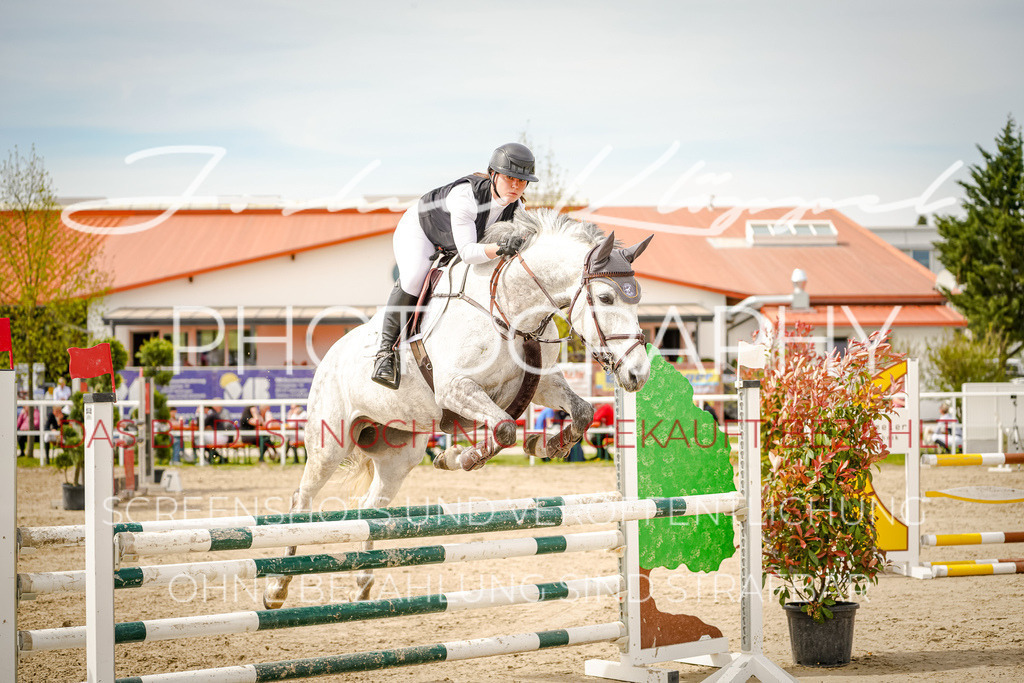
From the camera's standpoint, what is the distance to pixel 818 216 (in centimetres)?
2719

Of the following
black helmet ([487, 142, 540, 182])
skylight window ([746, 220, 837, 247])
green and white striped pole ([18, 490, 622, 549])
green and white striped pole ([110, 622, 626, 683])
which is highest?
skylight window ([746, 220, 837, 247])

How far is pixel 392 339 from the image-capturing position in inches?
133

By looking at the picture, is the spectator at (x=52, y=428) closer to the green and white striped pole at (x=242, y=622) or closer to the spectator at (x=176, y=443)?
the spectator at (x=176, y=443)

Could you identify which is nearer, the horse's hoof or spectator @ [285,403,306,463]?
the horse's hoof

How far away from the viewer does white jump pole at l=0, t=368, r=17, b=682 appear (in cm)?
237

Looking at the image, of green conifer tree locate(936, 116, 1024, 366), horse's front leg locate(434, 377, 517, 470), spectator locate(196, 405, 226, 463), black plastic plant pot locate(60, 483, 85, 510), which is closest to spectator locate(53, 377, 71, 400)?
spectator locate(196, 405, 226, 463)

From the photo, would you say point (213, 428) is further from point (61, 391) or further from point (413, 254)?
point (413, 254)

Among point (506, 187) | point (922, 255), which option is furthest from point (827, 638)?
point (922, 255)

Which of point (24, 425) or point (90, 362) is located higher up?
point (90, 362)

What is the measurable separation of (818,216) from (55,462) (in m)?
23.4

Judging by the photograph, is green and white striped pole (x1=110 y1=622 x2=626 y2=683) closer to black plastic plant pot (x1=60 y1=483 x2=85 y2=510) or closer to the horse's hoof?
the horse's hoof

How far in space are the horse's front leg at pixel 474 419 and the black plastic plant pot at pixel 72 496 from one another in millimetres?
6969

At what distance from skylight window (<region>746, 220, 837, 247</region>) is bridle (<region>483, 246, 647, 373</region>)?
75.4ft

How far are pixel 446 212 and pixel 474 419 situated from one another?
84 cm
